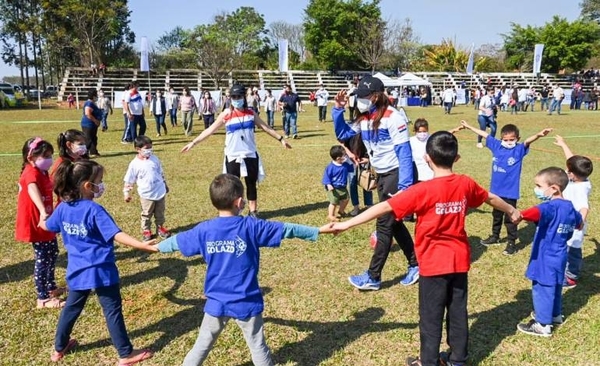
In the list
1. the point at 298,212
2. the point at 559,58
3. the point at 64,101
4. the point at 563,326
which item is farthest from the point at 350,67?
the point at 563,326

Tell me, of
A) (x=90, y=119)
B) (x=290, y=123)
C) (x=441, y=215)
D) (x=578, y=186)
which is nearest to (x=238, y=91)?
(x=441, y=215)

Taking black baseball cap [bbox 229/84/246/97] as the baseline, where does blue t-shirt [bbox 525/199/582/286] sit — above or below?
below

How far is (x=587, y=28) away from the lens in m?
45.2

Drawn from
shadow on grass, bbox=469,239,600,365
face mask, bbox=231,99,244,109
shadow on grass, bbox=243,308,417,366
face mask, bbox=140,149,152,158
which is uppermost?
face mask, bbox=231,99,244,109

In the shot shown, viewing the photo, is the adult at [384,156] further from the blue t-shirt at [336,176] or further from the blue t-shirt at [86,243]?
the blue t-shirt at [86,243]

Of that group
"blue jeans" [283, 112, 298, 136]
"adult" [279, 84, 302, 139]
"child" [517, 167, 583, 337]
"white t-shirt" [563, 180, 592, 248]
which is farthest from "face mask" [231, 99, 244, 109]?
"blue jeans" [283, 112, 298, 136]

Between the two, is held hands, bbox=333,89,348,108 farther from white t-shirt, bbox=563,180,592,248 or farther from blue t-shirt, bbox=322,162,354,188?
white t-shirt, bbox=563,180,592,248

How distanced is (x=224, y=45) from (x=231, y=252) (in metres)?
42.5

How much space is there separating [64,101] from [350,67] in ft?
93.4

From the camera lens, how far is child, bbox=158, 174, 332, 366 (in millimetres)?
2910

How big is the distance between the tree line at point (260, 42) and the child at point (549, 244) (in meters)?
39.7

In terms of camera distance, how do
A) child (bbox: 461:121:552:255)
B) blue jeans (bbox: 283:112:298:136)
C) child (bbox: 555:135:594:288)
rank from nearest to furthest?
child (bbox: 555:135:594:288) → child (bbox: 461:121:552:255) → blue jeans (bbox: 283:112:298:136)

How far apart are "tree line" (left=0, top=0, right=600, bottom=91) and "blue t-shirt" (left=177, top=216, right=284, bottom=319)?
3999 cm

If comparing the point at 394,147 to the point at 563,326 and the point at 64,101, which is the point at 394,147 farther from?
the point at 64,101
